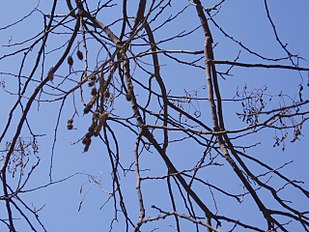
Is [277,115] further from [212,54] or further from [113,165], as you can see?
[113,165]

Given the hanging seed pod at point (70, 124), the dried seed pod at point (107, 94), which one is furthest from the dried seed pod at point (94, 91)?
the hanging seed pod at point (70, 124)

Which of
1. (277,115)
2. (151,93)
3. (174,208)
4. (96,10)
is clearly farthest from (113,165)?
(277,115)

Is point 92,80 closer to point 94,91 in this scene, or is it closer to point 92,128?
point 94,91

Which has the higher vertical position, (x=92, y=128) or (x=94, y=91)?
(x=94, y=91)

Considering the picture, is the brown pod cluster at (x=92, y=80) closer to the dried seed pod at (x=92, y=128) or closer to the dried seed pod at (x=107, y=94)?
the dried seed pod at (x=107, y=94)

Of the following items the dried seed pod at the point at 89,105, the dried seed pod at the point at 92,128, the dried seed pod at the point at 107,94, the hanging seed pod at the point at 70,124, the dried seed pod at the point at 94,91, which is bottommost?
the dried seed pod at the point at 92,128

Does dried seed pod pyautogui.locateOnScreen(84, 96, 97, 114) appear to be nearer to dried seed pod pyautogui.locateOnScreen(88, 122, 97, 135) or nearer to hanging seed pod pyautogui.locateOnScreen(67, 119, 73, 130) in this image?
dried seed pod pyautogui.locateOnScreen(88, 122, 97, 135)

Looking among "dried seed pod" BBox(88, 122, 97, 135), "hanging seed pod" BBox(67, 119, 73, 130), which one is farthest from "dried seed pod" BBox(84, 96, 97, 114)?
"hanging seed pod" BBox(67, 119, 73, 130)

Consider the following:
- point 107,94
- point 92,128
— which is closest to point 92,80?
point 107,94

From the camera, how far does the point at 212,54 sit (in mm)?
1430

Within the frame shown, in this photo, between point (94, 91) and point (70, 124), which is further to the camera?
point (70, 124)

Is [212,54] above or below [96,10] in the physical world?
below

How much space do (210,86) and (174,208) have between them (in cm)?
36

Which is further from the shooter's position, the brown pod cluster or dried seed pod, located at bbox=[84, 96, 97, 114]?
the brown pod cluster
